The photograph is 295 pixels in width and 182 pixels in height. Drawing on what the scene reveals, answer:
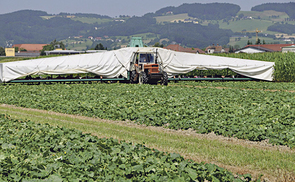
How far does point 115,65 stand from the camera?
30.1m

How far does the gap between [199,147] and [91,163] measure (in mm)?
3428

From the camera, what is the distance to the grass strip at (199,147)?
7590mm

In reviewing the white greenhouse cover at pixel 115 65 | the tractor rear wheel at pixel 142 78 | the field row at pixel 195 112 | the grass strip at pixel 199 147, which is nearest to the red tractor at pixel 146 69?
the tractor rear wheel at pixel 142 78

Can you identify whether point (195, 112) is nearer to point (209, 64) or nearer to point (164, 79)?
point (164, 79)

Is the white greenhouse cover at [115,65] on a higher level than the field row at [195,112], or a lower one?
higher

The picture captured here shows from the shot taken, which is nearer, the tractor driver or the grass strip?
the grass strip

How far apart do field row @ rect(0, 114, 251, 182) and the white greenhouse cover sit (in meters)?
21.0

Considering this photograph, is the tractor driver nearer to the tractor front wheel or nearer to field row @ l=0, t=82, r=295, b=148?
the tractor front wheel

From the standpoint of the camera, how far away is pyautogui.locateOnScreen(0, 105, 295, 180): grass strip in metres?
7.59

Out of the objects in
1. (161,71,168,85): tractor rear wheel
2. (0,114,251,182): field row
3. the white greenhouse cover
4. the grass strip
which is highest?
the white greenhouse cover

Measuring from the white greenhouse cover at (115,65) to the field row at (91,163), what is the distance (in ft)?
68.9

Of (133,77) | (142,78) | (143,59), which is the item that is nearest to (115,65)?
(133,77)

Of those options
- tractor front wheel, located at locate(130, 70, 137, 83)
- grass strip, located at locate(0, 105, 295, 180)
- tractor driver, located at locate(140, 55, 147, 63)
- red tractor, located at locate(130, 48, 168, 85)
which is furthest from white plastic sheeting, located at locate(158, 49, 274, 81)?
grass strip, located at locate(0, 105, 295, 180)

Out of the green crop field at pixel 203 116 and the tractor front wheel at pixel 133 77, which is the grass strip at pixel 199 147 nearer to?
the green crop field at pixel 203 116
